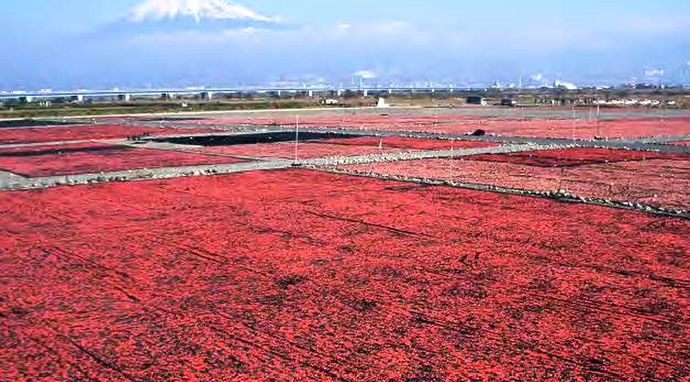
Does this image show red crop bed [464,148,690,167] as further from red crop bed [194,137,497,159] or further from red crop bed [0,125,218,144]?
red crop bed [0,125,218,144]

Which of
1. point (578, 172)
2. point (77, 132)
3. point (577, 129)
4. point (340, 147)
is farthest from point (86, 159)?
point (577, 129)

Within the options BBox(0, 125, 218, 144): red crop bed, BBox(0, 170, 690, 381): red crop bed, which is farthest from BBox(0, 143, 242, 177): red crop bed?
BBox(0, 170, 690, 381): red crop bed

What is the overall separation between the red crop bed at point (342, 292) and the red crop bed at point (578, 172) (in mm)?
3048

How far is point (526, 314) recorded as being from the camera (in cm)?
926

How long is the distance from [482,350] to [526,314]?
4.82ft

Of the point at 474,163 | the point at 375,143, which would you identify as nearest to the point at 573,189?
the point at 474,163

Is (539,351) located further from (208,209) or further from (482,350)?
(208,209)

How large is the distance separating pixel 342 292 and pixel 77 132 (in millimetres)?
38927

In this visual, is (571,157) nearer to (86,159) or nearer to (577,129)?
(577,129)

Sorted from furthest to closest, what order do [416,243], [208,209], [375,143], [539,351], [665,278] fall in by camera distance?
1. [375,143]
2. [208,209]
3. [416,243]
4. [665,278]
5. [539,351]

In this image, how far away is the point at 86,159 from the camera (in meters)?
28.8

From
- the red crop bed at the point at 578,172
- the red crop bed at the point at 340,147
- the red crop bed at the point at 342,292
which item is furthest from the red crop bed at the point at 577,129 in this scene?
the red crop bed at the point at 342,292

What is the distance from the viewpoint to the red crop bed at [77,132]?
40.2 metres

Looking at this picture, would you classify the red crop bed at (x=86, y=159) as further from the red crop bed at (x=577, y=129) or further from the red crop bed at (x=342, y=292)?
the red crop bed at (x=577, y=129)
